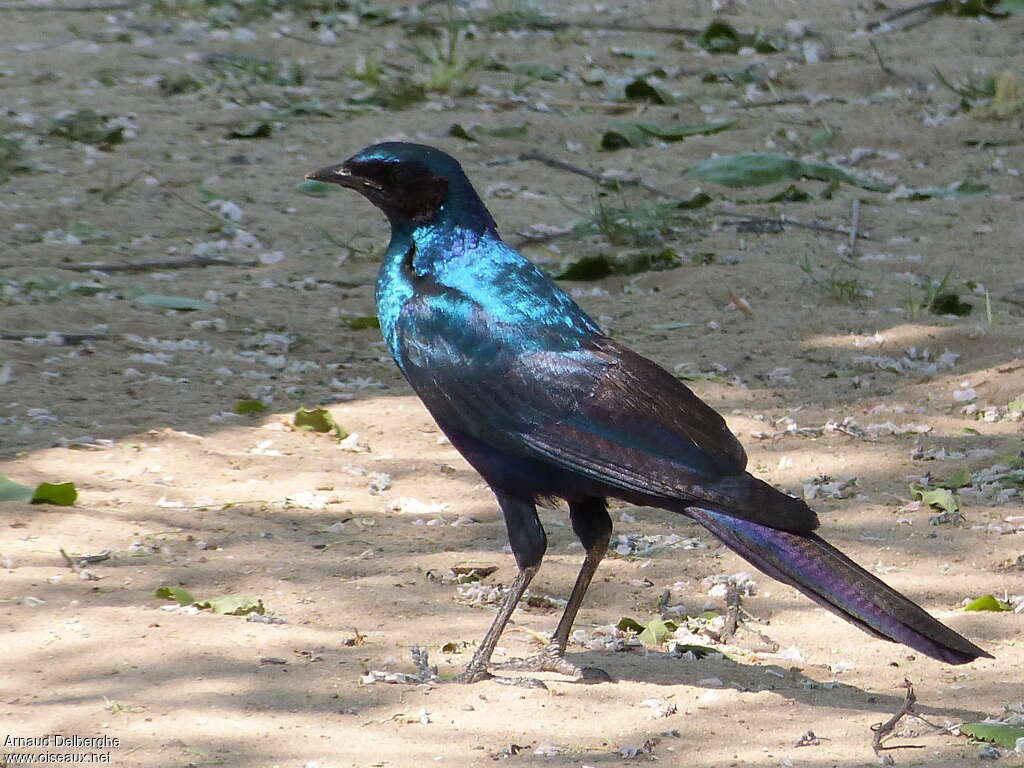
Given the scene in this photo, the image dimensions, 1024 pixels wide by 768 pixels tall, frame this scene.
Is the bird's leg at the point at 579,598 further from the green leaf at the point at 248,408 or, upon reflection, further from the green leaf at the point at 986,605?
the green leaf at the point at 248,408

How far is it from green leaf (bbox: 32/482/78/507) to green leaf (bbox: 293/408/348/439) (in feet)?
3.53

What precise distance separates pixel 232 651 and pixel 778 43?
779 cm

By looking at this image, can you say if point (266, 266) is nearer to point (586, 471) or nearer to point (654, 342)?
point (654, 342)

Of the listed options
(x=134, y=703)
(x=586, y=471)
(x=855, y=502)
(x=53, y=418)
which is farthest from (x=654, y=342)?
(x=134, y=703)

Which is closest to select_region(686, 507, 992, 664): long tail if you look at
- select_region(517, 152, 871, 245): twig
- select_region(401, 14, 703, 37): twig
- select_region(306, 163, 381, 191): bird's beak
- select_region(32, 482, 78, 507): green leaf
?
select_region(306, 163, 381, 191): bird's beak

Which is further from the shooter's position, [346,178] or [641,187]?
[641,187]

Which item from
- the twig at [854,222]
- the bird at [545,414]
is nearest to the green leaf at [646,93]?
the twig at [854,222]

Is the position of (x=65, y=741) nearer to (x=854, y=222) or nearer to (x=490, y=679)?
(x=490, y=679)

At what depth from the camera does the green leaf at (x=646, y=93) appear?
9.09 meters

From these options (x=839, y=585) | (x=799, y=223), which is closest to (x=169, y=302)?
(x=799, y=223)

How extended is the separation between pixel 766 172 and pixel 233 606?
4863mm

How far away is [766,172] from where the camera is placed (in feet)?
25.8

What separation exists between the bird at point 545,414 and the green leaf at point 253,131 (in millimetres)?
4461

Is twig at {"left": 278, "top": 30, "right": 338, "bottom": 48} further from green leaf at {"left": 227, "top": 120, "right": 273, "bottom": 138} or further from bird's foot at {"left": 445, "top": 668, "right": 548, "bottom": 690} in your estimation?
bird's foot at {"left": 445, "top": 668, "right": 548, "bottom": 690}
